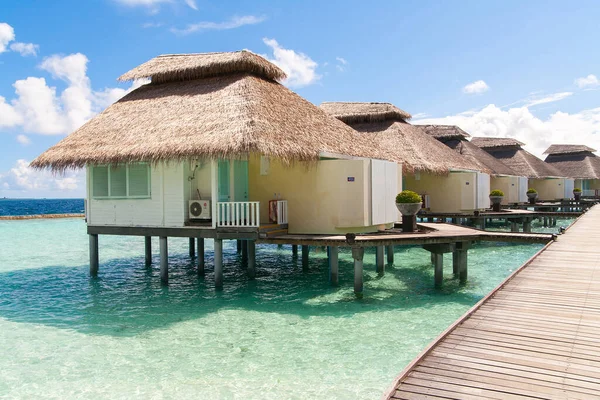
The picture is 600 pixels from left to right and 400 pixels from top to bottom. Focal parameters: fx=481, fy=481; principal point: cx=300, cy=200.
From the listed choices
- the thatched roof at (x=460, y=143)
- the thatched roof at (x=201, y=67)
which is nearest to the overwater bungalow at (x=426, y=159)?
the thatched roof at (x=460, y=143)

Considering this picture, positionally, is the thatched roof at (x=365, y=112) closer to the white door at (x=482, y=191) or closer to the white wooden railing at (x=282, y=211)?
the white door at (x=482, y=191)

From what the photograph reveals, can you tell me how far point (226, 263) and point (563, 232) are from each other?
35.2ft

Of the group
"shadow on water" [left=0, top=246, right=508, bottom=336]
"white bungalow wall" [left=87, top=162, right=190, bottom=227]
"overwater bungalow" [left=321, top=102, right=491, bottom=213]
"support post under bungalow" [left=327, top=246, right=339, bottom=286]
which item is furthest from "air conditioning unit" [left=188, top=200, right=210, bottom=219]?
"overwater bungalow" [left=321, top=102, right=491, bottom=213]

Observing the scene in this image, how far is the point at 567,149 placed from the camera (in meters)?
43.7

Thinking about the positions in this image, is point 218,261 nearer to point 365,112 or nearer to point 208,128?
point 208,128

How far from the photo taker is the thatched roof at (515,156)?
112ft

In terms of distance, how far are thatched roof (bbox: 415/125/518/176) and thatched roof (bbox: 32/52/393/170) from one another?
14.9 meters

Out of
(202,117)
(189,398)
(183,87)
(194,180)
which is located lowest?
(189,398)

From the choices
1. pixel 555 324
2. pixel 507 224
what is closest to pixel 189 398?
pixel 555 324

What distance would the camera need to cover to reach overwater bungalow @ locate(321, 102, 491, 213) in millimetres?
20578

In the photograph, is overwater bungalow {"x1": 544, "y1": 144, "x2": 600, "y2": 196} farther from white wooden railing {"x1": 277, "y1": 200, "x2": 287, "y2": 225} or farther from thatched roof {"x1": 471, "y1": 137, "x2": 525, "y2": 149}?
white wooden railing {"x1": 277, "y1": 200, "x2": 287, "y2": 225}

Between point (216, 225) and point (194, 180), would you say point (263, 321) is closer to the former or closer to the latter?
point (216, 225)

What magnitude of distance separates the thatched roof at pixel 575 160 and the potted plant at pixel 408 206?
1389 inches

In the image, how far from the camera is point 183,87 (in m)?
14.2
